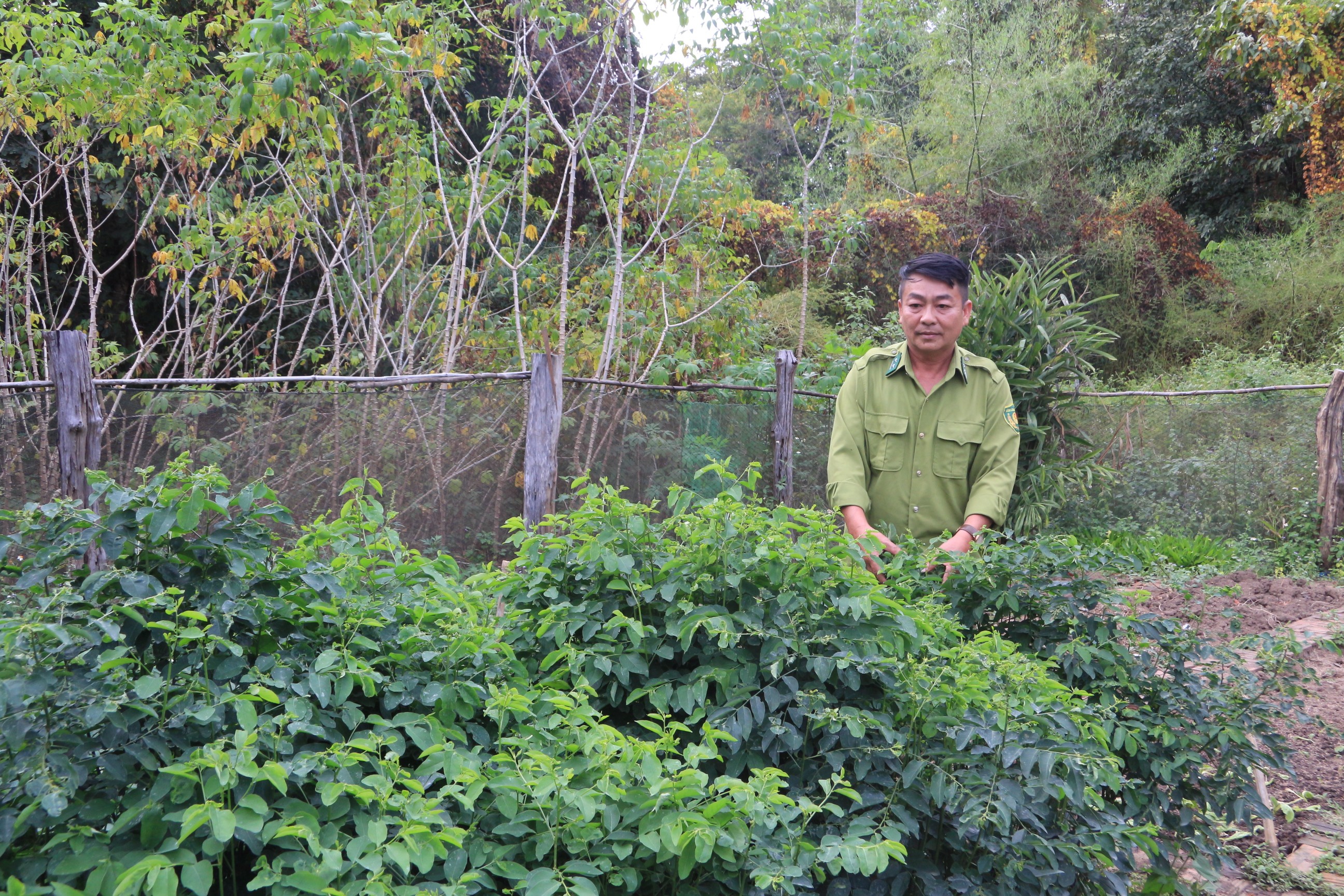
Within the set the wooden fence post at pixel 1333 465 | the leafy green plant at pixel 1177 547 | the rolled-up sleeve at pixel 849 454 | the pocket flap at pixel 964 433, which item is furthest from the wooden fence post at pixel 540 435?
the wooden fence post at pixel 1333 465

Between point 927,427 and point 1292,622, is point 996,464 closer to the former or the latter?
point 927,427

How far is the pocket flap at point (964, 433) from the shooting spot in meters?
3.36

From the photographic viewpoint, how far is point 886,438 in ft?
11.3

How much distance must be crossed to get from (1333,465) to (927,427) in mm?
6094

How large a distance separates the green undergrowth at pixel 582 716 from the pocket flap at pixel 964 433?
0.79 meters

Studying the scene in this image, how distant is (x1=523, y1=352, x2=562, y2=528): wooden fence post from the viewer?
4773mm

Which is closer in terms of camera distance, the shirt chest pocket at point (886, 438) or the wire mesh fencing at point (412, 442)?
the shirt chest pocket at point (886, 438)

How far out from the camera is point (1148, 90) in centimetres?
1822

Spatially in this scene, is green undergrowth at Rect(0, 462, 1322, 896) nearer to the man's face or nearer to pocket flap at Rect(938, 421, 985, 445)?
pocket flap at Rect(938, 421, 985, 445)

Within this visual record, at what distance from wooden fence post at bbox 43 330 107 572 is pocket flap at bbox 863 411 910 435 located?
2674 millimetres

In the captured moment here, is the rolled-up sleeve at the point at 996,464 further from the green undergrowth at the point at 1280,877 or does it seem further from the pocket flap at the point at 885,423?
the green undergrowth at the point at 1280,877

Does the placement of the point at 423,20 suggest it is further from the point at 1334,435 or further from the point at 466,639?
the point at 1334,435

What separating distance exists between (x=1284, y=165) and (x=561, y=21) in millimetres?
15773

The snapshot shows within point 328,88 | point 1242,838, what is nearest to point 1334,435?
point 1242,838
